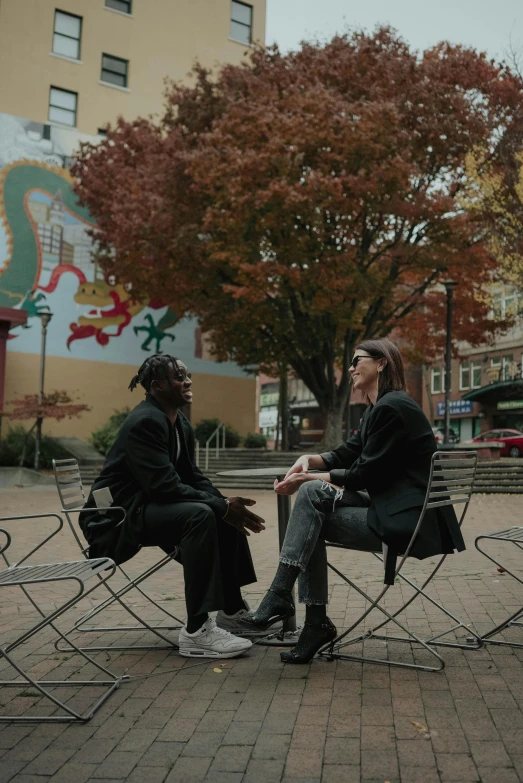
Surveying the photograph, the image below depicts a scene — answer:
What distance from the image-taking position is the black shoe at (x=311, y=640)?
443 centimetres

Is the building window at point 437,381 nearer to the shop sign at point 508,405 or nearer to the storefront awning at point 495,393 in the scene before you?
the storefront awning at point 495,393

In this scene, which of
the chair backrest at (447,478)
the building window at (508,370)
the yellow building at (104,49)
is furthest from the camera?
the building window at (508,370)

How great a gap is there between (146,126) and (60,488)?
79.1ft

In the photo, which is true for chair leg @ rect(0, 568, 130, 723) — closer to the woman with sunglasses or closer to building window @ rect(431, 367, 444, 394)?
the woman with sunglasses

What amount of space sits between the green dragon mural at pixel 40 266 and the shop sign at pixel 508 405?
27.3m

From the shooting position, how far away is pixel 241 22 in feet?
114

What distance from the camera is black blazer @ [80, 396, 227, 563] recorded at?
15.3 feet

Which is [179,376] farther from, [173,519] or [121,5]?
[121,5]

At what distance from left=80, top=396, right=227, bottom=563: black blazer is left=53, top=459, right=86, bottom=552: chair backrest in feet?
0.60

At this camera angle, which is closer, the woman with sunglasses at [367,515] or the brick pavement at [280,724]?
the brick pavement at [280,724]

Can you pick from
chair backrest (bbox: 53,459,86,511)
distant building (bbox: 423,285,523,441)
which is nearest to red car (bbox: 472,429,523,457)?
distant building (bbox: 423,285,523,441)

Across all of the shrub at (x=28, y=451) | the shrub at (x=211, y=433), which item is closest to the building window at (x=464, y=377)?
the shrub at (x=211, y=433)

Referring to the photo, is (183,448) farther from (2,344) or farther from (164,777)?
(2,344)

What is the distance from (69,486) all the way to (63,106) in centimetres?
2790
